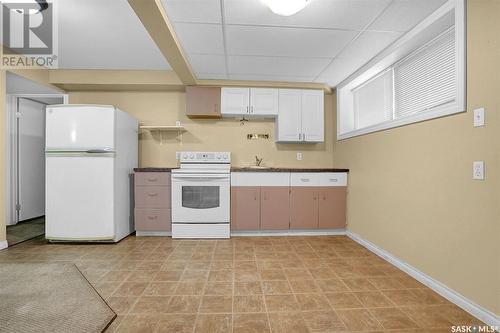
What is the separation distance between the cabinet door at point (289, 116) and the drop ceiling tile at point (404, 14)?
5.08 feet

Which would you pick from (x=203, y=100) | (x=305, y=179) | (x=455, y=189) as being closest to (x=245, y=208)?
(x=305, y=179)

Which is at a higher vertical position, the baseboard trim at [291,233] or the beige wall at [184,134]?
the beige wall at [184,134]

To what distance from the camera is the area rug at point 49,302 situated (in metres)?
1.42

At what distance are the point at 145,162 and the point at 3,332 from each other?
8.83ft

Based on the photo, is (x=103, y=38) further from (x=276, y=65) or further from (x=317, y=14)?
(x=317, y=14)

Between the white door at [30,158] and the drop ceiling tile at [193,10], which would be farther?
the white door at [30,158]

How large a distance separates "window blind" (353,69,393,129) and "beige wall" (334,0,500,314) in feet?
1.81

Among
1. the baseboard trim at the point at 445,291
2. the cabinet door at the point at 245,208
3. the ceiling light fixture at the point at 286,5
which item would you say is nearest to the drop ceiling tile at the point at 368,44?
the ceiling light fixture at the point at 286,5

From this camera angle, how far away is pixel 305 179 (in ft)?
10.9

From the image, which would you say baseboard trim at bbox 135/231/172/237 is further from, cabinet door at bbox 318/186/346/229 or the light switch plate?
the light switch plate

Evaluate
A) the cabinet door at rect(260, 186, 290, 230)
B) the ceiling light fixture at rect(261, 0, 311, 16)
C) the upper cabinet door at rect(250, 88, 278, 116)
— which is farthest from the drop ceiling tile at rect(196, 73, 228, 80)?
the cabinet door at rect(260, 186, 290, 230)

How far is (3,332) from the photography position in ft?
4.46

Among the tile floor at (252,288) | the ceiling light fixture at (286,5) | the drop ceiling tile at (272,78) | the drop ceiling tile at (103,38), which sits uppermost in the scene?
the drop ceiling tile at (103,38)

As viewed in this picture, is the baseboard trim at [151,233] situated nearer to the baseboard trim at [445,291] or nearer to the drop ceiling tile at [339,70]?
the baseboard trim at [445,291]
